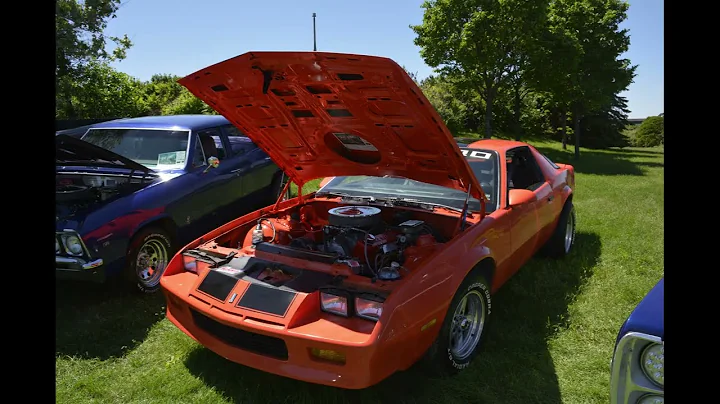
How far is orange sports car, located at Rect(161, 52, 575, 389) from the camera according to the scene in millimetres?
2535

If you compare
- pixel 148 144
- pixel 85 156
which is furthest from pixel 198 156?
pixel 85 156

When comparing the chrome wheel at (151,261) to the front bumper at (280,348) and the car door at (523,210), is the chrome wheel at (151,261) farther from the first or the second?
the car door at (523,210)

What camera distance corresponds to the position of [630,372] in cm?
163

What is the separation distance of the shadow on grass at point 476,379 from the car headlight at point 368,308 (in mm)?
592

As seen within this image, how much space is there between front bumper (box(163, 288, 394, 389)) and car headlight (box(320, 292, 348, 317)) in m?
0.10

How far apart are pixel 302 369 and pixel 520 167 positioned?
11.0 ft

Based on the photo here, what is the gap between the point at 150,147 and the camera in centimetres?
539

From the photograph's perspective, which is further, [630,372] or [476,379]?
[476,379]

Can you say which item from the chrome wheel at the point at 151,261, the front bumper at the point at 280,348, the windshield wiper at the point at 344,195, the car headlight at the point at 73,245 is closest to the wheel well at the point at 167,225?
the chrome wheel at the point at 151,261

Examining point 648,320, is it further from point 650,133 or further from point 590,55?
point 650,133

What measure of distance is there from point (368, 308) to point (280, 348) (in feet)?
1.75

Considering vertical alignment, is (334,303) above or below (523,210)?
below

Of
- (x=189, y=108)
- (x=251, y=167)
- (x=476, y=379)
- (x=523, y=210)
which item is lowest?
(x=476, y=379)

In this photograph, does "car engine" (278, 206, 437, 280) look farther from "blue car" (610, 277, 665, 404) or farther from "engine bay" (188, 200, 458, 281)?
"blue car" (610, 277, 665, 404)
